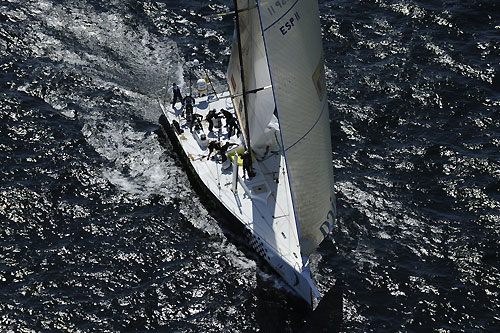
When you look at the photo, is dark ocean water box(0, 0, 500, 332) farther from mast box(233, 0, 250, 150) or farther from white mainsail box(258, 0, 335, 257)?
mast box(233, 0, 250, 150)

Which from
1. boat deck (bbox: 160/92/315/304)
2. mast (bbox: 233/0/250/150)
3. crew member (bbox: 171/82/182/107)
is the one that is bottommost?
boat deck (bbox: 160/92/315/304)

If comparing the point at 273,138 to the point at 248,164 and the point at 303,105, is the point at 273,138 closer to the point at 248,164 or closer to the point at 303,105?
the point at 248,164

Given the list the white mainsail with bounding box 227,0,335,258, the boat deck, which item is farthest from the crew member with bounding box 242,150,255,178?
the white mainsail with bounding box 227,0,335,258

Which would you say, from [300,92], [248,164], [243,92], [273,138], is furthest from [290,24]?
[273,138]

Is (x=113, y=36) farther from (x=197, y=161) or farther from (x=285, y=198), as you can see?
(x=285, y=198)

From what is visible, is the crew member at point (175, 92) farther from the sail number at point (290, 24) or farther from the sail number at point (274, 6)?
the sail number at point (274, 6)

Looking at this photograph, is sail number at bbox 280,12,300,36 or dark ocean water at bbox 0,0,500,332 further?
dark ocean water at bbox 0,0,500,332

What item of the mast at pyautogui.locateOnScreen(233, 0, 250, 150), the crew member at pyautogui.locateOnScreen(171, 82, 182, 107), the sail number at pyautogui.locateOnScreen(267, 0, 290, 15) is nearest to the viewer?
the sail number at pyautogui.locateOnScreen(267, 0, 290, 15)
